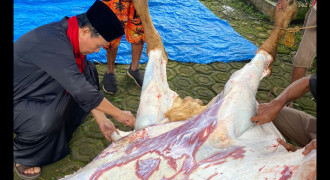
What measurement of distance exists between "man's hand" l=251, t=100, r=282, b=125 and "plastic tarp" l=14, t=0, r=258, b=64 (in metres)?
2.24

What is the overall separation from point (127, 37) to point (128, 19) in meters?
0.27

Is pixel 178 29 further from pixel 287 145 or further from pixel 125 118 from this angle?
pixel 287 145

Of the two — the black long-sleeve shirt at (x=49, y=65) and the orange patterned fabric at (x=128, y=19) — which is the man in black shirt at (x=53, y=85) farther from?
the orange patterned fabric at (x=128, y=19)

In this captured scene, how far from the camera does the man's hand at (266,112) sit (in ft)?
6.74

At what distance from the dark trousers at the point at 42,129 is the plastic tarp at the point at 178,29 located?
1748 mm

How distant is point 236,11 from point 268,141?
478cm

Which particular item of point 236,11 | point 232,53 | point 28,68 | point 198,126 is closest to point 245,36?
point 232,53

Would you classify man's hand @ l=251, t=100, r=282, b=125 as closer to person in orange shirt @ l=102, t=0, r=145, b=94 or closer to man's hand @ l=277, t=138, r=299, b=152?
man's hand @ l=277, t=138, r=299, b=152

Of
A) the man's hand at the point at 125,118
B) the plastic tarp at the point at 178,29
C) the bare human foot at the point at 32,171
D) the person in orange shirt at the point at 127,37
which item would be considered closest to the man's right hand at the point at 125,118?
the man's hand at the point at 125,118

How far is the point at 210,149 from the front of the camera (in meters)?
1.87

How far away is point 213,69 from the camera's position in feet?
13.7

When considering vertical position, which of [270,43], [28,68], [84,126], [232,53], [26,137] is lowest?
[84,126]

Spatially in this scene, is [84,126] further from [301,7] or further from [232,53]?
[301,7]

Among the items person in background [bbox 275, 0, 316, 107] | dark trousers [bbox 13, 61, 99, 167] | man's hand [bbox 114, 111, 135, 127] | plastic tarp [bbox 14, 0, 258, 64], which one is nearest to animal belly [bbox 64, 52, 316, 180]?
man's hand [bbox 114, 111, 135, 127]
